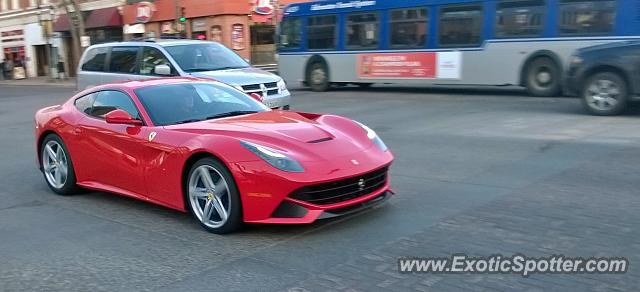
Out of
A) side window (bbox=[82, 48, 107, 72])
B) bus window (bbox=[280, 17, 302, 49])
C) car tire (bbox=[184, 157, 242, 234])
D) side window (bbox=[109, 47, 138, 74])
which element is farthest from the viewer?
bus window (bbox=[280, 17, 302, 49])

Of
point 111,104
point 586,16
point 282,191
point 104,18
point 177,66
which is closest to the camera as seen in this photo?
point 282,191

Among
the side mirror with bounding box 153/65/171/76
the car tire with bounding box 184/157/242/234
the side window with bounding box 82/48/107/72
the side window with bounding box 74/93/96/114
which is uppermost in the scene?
the side window with bounding box 82/48/107/72

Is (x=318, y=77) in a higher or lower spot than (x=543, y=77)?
lower

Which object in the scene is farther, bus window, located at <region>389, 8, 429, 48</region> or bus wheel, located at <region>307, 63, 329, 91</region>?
bus wheel, located at <region>307, 63, 329, 91</region>

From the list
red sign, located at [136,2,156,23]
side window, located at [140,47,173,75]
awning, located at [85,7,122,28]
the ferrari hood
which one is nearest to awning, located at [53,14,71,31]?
awning, located at [85,7,122,28]

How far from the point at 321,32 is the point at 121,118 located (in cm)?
1515

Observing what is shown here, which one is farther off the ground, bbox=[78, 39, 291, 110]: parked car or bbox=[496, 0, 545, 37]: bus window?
bbox=[496, 0, 545, 37]: bus window

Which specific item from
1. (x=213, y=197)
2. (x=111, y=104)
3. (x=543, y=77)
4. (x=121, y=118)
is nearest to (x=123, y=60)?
(x=111, y=104)

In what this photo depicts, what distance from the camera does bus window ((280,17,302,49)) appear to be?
21484 mm

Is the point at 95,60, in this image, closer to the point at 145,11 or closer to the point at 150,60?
the point at 150,60

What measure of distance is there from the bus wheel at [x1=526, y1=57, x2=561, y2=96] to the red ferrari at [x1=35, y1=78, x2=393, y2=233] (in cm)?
1053

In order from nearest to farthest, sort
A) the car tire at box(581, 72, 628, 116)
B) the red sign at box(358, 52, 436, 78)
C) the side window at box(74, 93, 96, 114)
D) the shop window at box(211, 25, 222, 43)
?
1. the side window at box(74, 93, 96, 114)
2. the car tire at box(581, 72, 628, 116)
3. the red sign at box(358, 52, 436, 78)
4. the shop window at box(211, 25, 222, 43)

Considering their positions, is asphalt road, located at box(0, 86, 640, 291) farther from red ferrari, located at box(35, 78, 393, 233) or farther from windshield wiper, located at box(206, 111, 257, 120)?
windshield wiper, located at box(206, 111, 257, 120)

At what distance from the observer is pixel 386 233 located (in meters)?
5.16
